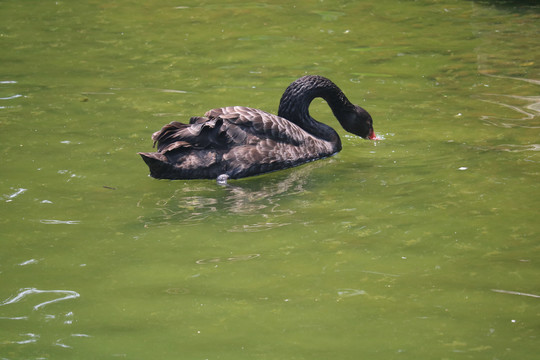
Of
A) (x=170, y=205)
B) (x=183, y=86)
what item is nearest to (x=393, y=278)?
(x=170, y=205)

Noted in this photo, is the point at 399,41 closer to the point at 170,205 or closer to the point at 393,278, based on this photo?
the point at 170,205

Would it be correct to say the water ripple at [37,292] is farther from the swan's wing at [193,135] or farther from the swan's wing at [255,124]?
the swan's wing at [255,124]

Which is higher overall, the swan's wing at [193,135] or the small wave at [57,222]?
the swan's wing at [193,135]

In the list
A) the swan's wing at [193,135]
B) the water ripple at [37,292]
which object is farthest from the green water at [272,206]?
the swan's wing at [193,135]

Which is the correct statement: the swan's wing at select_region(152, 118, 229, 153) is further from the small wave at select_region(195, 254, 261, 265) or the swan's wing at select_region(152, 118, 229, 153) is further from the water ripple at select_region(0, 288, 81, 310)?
the water ripple at select_region(0, 288, 81, 310)

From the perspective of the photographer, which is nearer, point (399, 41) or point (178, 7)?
point (399, 41)

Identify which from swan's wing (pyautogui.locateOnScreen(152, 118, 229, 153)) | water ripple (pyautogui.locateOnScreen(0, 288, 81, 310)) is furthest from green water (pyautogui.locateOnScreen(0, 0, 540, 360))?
swan's wing (pyautogui.locateOnScreen(152, 118, 229, 153))

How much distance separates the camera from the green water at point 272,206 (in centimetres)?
454

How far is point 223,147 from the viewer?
7148 mm

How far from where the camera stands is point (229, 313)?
4.70 m

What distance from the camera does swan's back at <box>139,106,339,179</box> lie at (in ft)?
22.8

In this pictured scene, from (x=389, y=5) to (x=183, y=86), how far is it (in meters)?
4.65

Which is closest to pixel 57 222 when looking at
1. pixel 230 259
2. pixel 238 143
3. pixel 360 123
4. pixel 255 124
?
pixel 230 259

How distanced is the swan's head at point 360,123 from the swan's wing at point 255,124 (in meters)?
0.61
